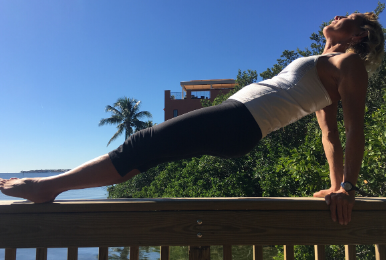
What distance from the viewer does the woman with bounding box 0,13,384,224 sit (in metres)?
1.17

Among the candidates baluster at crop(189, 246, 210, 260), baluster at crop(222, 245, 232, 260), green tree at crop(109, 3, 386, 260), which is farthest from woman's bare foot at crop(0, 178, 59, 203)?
green tree at crop(109, 3, 386, 260)

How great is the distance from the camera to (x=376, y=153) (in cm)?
280

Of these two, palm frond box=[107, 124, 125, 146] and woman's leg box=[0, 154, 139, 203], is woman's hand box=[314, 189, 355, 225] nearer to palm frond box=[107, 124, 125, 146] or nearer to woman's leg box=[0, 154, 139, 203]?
woman's leg box=[0, 154, 139, 203]

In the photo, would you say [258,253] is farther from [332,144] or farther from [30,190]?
[30,190]

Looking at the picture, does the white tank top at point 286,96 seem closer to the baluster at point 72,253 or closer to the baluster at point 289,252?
the baluster at point 289,252

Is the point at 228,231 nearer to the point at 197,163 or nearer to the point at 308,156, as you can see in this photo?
the point at 308,156

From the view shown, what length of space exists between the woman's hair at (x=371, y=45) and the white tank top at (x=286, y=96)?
28 centimetres

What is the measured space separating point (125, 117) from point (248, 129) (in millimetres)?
28630

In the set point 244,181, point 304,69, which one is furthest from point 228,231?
point 244,181

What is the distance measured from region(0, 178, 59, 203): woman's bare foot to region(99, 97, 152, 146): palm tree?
88.0ft

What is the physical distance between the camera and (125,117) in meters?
28.9

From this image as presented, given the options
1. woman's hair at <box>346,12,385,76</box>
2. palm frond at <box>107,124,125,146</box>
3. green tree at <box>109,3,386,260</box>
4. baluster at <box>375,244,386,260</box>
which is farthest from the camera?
palm frond at <box>107,124,125,146</box>

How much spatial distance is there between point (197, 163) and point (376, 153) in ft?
27.7

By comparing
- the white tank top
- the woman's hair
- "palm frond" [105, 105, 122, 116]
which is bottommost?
the white tank top
